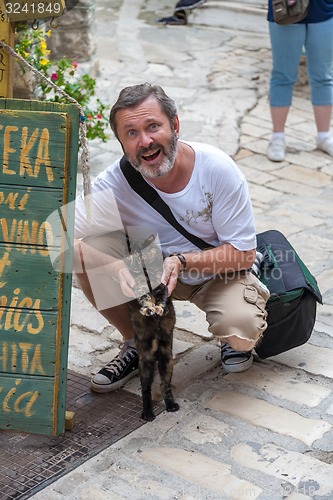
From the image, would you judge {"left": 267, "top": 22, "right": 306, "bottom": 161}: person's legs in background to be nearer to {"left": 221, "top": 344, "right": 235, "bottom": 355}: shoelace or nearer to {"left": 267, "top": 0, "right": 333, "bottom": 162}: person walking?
{"left": 267, "top": 0, "right": 333, "bottom": 162}: person walking

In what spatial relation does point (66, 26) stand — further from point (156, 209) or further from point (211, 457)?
point (211, 457)

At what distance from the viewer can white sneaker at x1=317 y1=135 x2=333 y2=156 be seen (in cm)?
654

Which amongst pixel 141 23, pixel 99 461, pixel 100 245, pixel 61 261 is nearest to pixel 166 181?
pixel 100 245

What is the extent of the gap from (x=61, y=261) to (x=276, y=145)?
12.1ft

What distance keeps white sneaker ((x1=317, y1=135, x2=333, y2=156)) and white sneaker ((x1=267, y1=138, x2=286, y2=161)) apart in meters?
0.30

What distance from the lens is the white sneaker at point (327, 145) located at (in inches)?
257

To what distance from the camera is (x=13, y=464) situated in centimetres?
308

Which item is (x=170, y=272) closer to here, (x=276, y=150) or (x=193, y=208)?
(x=193, y=208)

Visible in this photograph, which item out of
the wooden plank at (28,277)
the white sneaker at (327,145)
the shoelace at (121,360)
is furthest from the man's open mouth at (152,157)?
the white sneaker at (327,145)

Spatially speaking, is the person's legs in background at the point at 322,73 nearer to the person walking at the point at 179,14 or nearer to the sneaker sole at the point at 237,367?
the sneaker sole at the point at 237,367

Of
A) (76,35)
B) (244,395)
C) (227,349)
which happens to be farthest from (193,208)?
(76,35)

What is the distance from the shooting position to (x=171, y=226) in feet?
11.5

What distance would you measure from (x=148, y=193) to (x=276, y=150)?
316 centimetres

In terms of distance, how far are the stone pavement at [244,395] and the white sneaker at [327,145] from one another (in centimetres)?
5
